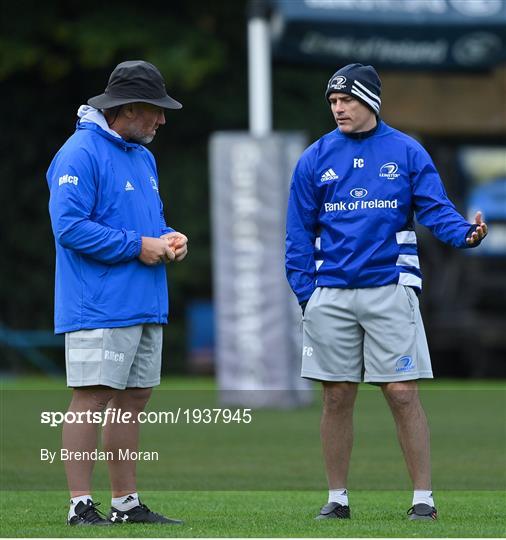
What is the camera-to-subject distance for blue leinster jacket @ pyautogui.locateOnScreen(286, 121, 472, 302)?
712 centimetres

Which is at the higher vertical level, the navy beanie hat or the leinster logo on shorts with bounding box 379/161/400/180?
the navy beanie hat

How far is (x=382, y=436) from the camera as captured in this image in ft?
41.0

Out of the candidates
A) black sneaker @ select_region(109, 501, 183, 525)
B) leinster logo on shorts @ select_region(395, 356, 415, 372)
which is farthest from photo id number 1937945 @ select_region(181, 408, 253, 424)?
leinster logo on shorts @ select_region(395, 356, 415, 372)

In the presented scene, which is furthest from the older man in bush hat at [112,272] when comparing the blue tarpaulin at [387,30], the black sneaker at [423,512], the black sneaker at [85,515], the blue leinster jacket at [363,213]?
the blue tarpaulin at [387,30]

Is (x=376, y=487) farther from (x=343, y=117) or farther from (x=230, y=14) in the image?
(x=230, y=14)

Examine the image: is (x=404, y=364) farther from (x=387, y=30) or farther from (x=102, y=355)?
(x=387, y=30)

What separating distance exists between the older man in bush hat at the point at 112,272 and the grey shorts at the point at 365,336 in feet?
2.32

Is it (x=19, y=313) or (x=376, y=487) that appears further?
(x=19, y=313)

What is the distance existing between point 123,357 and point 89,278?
0.38 metres

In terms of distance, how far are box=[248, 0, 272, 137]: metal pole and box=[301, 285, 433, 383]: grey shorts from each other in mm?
10303

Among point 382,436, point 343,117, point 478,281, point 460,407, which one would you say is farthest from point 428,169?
point 478,281

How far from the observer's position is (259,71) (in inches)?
695

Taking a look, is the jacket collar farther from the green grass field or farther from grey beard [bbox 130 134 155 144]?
the green grass field

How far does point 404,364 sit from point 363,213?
2.33 ft
